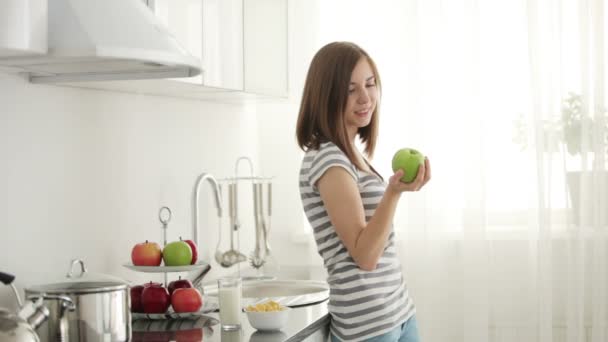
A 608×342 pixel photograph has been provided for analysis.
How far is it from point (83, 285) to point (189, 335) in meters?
0.35

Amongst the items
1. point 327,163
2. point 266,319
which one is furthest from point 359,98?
point 266,319

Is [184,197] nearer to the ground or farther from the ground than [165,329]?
farther from the ground

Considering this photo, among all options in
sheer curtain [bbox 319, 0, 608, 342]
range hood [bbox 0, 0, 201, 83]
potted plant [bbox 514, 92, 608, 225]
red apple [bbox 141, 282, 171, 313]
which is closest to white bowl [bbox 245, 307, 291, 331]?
red apple [bbox 141, 282, 171, 313]

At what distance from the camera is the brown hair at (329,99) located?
2.25m

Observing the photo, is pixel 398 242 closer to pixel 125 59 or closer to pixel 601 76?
pixel 601 76

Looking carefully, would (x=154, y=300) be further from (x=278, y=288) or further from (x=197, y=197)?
(x=278, y=288)

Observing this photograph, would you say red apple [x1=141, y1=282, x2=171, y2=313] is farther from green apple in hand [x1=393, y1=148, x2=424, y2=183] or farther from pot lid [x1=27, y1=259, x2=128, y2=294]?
green apple in hand [x1=393, y1=148, x2=424, y2=183]

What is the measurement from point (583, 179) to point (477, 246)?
18.2 inches

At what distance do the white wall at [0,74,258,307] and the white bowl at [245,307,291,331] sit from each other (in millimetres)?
462

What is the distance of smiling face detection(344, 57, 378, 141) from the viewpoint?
228 cm

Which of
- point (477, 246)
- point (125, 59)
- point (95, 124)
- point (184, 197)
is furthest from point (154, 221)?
point (477, 246)

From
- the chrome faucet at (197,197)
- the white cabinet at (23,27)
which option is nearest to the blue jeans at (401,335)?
the chrome faucet at (197,197)

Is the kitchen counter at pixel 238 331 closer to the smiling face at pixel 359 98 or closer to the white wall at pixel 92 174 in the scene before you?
the white wall at pixel 92 174

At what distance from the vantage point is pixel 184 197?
298cm
